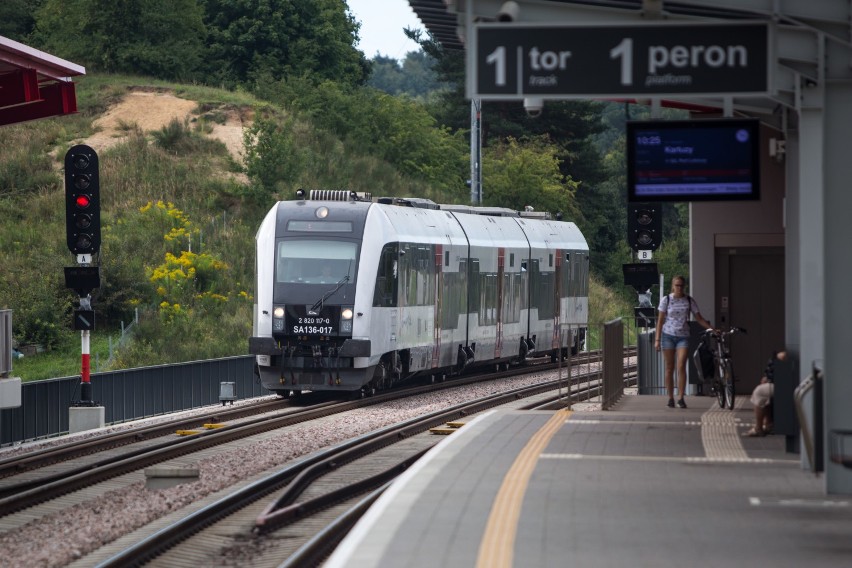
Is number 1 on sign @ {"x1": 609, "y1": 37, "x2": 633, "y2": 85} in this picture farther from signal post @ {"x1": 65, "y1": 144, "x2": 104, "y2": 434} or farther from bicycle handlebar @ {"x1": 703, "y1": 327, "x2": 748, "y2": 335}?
signal post @ {"x1": 65, "y1": 144, "x2": 104, "y2": 434}

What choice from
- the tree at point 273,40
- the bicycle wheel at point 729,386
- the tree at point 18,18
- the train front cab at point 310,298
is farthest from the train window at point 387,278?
the tree at point 18,18

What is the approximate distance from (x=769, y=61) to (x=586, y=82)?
1418 millimetres

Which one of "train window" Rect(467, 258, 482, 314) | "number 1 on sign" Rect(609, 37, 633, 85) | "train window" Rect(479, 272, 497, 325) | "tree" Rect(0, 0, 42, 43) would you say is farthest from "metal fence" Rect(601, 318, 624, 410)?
"tree" Rect(0, 0, 42, 43)

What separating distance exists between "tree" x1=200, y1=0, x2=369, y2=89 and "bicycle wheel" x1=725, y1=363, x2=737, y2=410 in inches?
2137

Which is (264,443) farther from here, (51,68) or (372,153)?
(372,153)

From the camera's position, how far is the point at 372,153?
213ft

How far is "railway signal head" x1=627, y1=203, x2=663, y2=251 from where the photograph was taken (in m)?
26.3

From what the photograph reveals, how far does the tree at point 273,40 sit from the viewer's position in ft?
239

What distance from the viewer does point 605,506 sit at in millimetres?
11438

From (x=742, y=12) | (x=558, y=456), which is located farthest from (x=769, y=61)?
(x=558, y=456)

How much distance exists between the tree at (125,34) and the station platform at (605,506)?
178 ft

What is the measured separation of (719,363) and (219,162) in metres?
39.3

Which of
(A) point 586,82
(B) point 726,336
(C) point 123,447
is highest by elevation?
(A) point 586,82

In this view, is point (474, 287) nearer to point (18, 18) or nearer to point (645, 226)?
point (645, 226)
